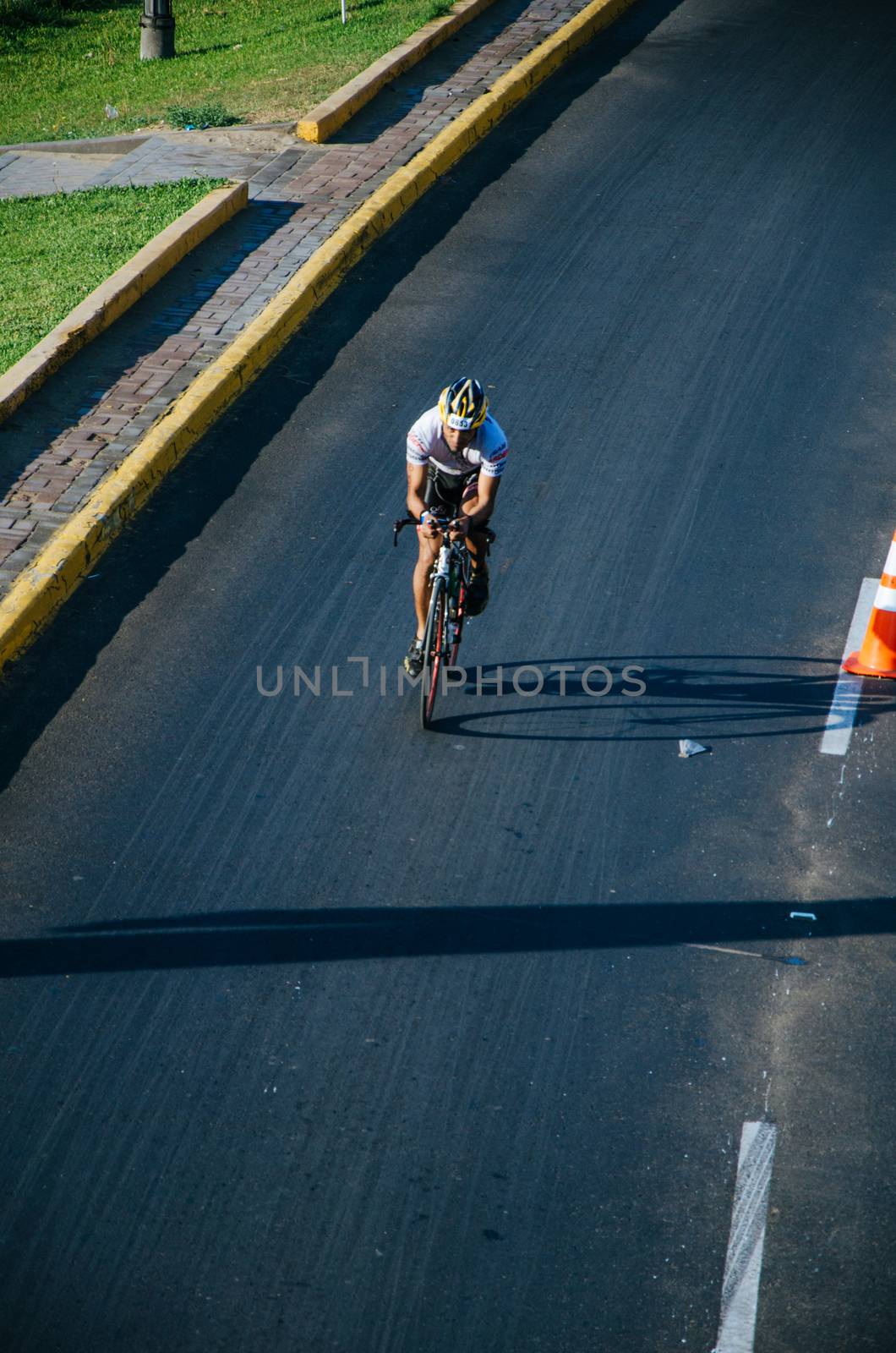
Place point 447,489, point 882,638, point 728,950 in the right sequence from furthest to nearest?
point 882,638, point 447,489, point 728,950

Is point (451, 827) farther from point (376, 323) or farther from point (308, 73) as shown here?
point (308, 73)

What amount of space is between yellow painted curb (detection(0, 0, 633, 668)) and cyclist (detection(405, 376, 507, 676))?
7.98 feet

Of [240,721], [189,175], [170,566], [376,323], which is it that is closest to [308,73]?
[189,175]

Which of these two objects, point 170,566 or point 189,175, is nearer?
point 170,566

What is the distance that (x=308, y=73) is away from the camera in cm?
1697

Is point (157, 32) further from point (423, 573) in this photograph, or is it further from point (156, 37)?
point (423, 573)

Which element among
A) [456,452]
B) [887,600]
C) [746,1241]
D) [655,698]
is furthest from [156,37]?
[746,1241]

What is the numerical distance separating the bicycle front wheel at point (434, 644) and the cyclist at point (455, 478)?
0.15 m

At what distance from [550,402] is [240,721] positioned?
429 cm

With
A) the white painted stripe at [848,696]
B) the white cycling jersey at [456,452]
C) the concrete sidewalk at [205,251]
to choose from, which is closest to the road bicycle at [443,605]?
the white cycling jersey at [456,452]

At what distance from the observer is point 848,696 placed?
26.5 feet

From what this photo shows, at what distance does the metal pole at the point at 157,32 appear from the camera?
61.1 feet

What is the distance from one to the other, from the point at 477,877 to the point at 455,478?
237 centimetres

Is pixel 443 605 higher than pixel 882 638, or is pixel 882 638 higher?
pixel 443 605
